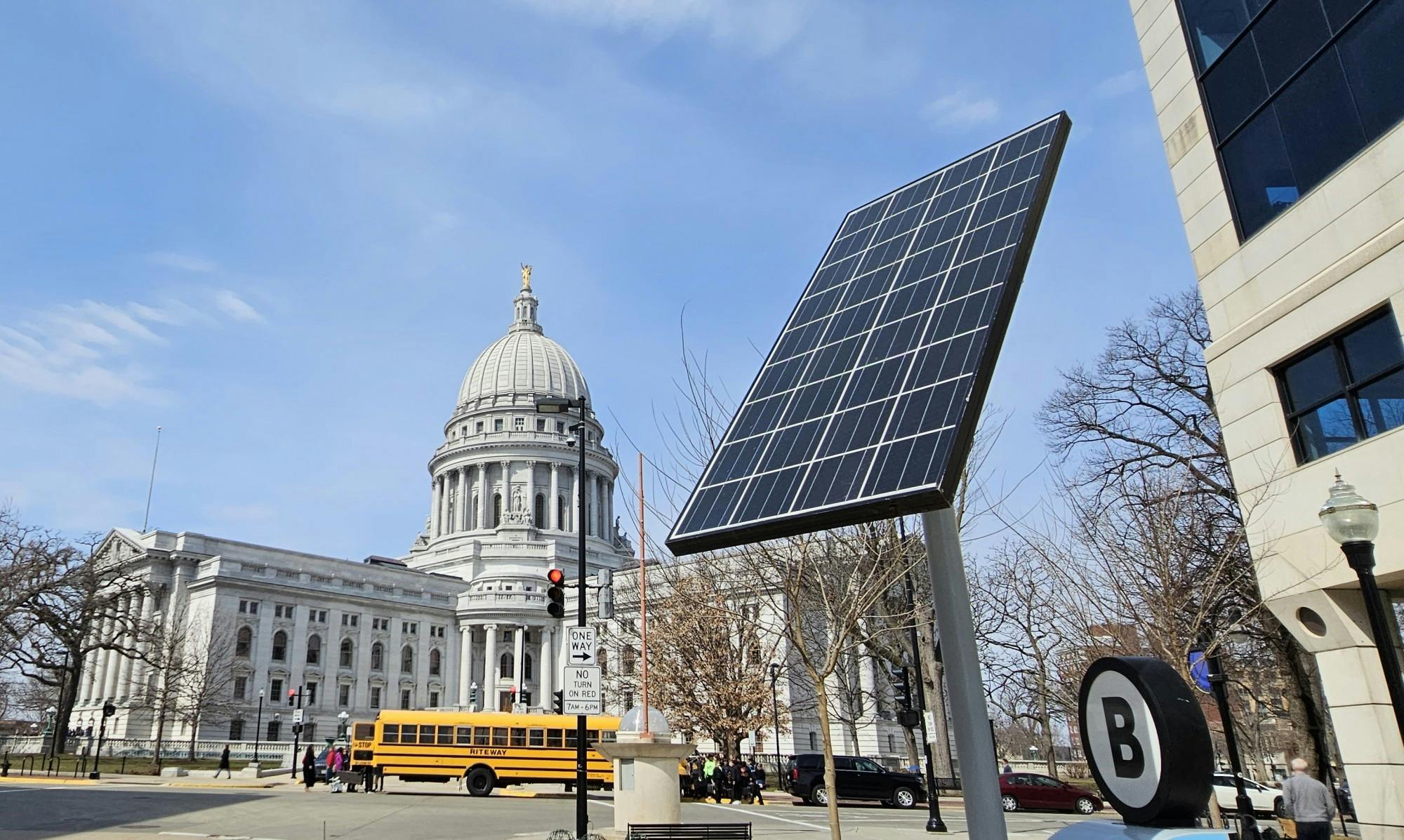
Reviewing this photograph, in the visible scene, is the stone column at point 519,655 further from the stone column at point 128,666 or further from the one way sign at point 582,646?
the one way sign at point 582,646

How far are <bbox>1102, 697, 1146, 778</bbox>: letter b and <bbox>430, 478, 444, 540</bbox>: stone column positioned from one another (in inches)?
5077

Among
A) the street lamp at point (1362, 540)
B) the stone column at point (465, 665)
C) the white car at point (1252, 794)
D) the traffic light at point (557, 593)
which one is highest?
the stone column at point (465, 665)

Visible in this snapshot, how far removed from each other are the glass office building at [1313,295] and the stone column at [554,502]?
11088cm

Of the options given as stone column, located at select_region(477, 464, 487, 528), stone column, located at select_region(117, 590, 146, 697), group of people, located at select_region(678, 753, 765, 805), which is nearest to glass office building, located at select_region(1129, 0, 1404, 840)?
group of people, located at select_region(678, 753, 765, 805)

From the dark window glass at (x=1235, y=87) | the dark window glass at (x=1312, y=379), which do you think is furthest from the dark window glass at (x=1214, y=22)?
the dark window glass at (x=1312, y=379)

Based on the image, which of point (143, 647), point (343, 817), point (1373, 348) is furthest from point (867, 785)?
point (143, 647)

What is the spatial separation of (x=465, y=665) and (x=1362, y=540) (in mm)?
106908

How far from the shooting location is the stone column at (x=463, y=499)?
126938mm

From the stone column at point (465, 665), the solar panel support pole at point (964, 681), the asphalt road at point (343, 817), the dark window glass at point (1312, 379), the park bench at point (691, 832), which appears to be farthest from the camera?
the stone column at point (465, 665)

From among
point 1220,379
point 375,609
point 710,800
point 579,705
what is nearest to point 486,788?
point 710,800

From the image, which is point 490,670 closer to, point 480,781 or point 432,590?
point 432,590

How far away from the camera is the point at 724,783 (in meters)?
39.7

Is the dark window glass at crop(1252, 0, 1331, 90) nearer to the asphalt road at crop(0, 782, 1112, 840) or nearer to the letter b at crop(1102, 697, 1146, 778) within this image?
the letter b at crop(1102, 697, 1146, 778)

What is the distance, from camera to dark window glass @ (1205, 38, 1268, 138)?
19359mm
